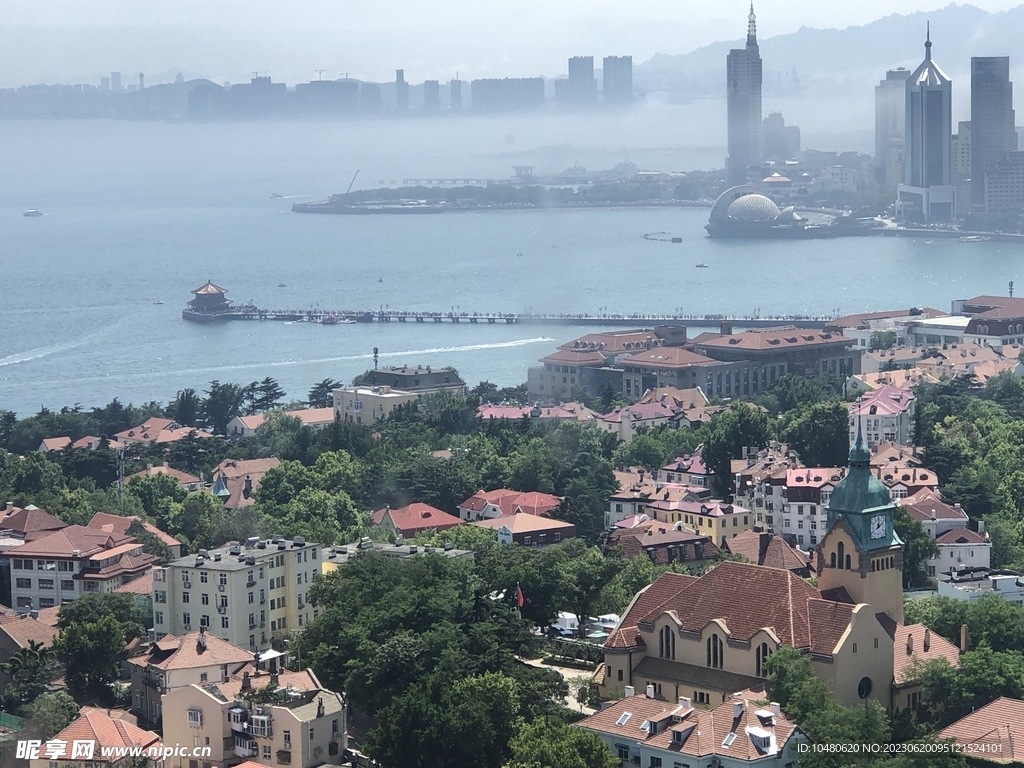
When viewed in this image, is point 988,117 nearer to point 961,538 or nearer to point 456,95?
point 456,95

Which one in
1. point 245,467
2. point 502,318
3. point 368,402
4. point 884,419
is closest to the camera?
point 245,467

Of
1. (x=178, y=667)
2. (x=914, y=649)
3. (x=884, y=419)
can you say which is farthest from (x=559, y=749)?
(x=884, y=419)

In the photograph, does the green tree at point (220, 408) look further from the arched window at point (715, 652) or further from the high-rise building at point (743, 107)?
the high-rise building at point (743, 107)

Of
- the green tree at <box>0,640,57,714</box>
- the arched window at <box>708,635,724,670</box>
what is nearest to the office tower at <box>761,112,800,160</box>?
the green tree at <box>0,640,57,714</box>

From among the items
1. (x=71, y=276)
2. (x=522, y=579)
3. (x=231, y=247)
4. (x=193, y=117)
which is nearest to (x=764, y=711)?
(x=522, y=579)

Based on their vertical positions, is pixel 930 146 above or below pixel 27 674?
above

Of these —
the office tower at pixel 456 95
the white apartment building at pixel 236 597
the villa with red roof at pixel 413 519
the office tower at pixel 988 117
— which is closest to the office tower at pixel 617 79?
the office tower at pixel 456 95
